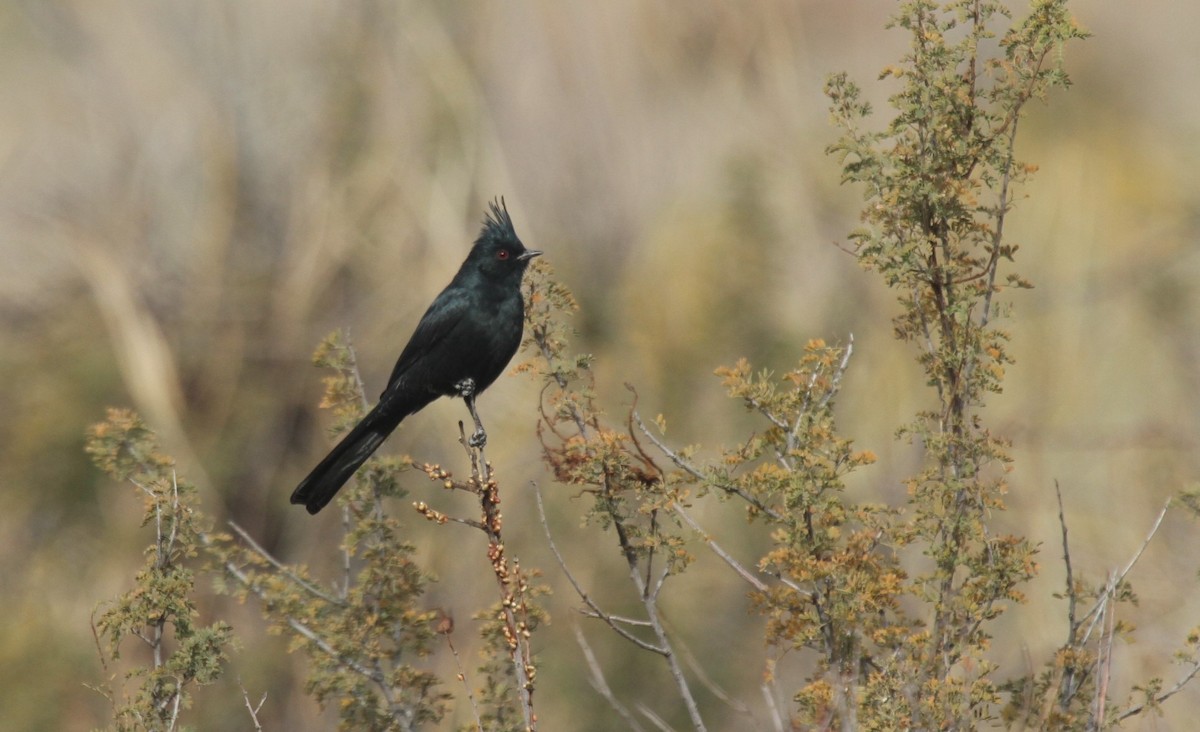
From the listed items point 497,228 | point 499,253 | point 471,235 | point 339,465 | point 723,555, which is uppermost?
point 471,235

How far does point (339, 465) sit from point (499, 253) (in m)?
1.14

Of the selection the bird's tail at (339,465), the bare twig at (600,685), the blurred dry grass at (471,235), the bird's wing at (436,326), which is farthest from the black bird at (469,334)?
the blurred dry grass at (471,235)

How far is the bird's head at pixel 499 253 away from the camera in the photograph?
5680mm

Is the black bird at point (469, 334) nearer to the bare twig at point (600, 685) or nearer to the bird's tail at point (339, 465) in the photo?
the bird's tail at point (339, 465)

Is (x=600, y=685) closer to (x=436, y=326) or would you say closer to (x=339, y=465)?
(x=339, y=465)

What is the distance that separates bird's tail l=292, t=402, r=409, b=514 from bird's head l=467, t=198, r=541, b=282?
2.72 ft

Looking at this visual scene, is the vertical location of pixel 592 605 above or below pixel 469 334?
below

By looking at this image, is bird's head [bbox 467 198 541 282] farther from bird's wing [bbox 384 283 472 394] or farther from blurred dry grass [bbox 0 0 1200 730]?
blurred dry grass [bbox 0 0 1200 730]

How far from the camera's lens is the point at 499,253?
18.7 ft

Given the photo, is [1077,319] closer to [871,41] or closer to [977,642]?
[871,41]

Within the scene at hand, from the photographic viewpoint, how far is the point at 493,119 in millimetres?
12609

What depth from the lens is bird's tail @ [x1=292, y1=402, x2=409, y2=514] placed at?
5074 millimetres

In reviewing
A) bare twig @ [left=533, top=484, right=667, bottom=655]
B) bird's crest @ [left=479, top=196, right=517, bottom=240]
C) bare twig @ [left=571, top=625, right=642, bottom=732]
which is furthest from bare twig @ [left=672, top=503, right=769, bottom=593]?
bird's crest @ [left=479, top=196, right=517, bottom=240]

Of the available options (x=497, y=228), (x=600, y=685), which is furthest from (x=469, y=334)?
(x=600, y=685)
